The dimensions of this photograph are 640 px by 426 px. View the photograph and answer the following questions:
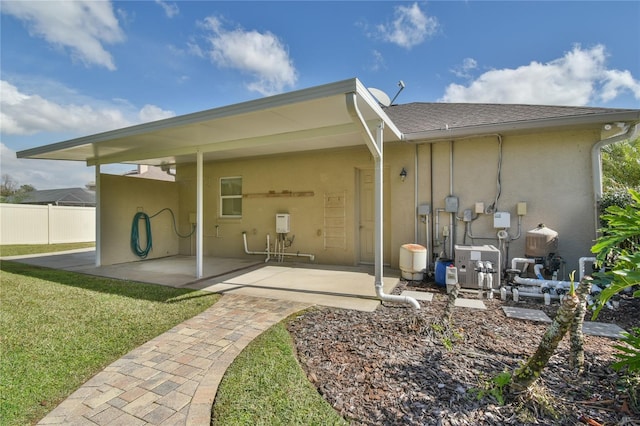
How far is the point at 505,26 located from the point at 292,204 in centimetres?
636

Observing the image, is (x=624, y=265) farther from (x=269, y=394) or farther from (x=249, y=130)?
(x=249, y=130)

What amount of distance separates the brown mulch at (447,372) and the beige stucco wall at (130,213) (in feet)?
21.6

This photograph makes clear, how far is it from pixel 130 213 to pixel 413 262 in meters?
7.49

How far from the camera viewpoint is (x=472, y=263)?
494cm

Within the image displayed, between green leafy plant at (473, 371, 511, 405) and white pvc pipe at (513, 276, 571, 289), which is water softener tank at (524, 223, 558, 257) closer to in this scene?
white pvc pipe at (513, 276, 571, 289)

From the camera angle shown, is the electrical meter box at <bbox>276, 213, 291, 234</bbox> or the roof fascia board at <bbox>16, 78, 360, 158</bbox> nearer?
the roof fascia board at <bbox>16, 78, 360, 158</bbox>

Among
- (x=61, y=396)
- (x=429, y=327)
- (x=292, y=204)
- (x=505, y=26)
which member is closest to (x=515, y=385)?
(x=429, y=327)

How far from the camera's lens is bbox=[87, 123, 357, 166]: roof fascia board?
4.61 m

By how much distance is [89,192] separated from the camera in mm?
28375

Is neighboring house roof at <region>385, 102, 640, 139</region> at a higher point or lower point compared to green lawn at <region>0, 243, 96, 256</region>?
higher

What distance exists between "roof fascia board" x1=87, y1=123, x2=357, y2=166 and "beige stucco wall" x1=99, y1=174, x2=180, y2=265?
775 mm

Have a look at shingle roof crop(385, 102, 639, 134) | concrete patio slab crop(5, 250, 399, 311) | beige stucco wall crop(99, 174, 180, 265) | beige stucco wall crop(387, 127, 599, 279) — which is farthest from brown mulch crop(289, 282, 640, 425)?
beige stucco wall crop(99, 174, 180, 265)

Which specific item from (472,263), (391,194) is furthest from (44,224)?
(472,263)

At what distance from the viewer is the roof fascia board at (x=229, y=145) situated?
461cm
